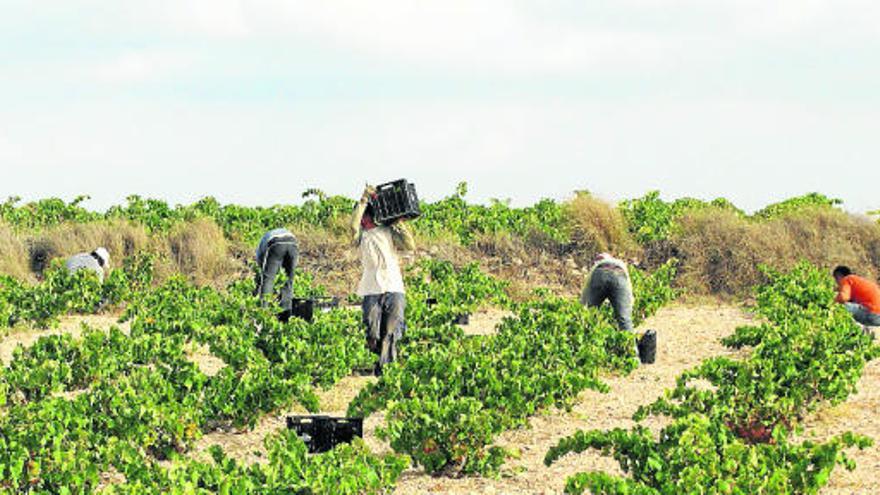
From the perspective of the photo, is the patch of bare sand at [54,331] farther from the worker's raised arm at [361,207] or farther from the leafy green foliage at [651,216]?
the leafy green foliage at [651,216]

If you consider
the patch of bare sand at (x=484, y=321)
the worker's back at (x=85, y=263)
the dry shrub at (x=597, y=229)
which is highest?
the dry shrub at (x=597, y=229)

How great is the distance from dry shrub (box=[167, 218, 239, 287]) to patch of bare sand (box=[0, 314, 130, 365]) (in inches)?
120

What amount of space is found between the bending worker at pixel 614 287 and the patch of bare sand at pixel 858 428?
2339mm

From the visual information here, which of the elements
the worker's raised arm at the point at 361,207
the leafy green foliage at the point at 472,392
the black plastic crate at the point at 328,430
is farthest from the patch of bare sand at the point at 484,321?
the black plastic crate at the point at 328,430

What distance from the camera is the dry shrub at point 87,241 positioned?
21078 millimetres

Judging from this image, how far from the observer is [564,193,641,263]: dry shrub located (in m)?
21.9

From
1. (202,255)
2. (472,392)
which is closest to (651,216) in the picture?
(202,255)

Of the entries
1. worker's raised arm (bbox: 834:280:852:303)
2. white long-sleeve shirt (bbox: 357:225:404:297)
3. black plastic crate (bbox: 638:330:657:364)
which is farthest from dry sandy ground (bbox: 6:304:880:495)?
worker's raised arm (bbox: 834:280:852:303)

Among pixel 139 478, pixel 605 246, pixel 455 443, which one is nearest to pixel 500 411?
pixel 455 443

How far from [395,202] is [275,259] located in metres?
3.59

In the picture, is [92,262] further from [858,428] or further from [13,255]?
[858,428]

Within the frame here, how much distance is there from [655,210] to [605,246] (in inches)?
50.4

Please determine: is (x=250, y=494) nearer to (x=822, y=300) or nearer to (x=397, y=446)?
(x=397, y=446)

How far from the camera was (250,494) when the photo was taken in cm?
598
